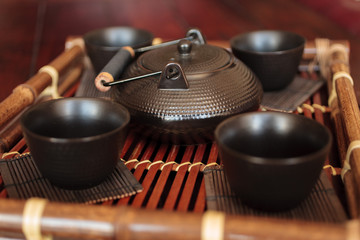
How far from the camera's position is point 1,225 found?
2.36 ft

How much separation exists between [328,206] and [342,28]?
1.37 metres

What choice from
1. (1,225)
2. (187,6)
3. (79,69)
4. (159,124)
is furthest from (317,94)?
(187,6)

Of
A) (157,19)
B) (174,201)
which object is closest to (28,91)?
(174,201)

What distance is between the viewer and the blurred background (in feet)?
6.10

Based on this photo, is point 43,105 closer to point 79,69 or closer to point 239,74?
point 239,74

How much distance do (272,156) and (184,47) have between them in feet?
1.08

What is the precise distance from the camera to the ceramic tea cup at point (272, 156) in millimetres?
703

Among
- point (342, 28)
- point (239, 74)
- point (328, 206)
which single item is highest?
point (239, 74)

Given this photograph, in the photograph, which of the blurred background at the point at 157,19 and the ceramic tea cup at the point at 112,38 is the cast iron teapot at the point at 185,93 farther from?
the blurred background at the point at 157,19

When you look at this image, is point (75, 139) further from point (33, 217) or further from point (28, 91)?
point (28, 91)

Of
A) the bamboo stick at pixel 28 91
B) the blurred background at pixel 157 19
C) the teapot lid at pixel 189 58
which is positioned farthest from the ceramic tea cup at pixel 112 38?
the blurred background at pixel 157 19

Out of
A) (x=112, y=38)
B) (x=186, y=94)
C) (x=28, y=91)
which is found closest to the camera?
(x=186, y=94)

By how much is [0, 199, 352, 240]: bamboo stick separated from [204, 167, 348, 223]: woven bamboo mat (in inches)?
4.3

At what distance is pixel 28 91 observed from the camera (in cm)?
115
